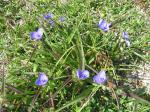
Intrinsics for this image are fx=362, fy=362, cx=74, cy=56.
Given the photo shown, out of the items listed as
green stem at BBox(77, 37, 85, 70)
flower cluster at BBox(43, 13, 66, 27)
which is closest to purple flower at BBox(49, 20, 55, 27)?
flower cluster at BBox(43, 13, 66, 27)

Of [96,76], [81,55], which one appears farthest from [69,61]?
[96,76]

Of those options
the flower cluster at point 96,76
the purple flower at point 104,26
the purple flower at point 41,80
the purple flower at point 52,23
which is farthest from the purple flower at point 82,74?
the purple flower at point 52,23

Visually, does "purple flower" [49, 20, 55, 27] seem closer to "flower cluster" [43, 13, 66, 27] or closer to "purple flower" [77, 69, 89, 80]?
"flower cluster" [43, 13, 66, 27]

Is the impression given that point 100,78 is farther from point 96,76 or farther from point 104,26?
point 104,26

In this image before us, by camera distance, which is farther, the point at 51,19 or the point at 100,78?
the point at 51,19

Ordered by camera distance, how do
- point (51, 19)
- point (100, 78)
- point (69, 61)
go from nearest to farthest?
1. point (100, 78)
2. point (69, 61)
3. point (51, 19)

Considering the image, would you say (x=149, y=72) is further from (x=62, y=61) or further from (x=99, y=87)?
(x=62, y=61)

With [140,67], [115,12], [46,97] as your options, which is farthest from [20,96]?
[115,12]

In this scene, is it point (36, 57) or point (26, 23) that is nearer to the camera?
point (36, 57)

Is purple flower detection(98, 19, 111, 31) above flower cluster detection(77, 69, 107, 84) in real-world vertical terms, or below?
above

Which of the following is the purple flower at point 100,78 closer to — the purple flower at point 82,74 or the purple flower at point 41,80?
the purple flower at point 82,74

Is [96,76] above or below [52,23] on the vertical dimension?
below
